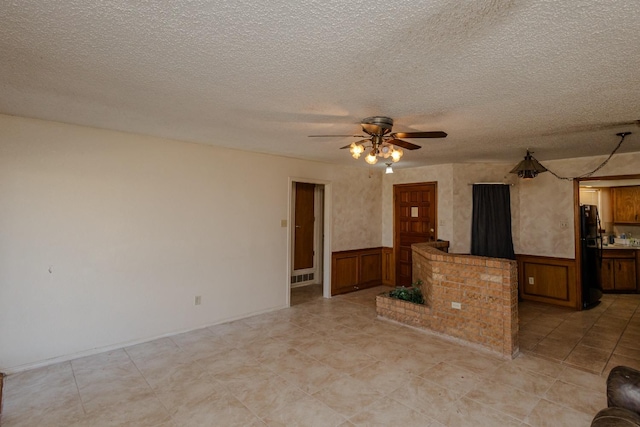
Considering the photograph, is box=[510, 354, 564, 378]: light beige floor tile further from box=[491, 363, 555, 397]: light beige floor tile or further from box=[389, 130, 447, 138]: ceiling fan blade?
box=[389, 130, 447, 138]: ceiling fan blade

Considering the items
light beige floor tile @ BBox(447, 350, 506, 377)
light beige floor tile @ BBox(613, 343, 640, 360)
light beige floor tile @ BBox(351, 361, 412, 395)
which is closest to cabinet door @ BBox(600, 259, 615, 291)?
light beige floor tile @ BBox(613, 343, 640, 360)

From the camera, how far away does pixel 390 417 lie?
2.35 metres

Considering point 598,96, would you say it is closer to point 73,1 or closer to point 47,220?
point 73,1

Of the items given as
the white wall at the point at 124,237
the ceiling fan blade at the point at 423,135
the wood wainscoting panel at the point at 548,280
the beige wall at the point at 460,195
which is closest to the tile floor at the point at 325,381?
the white wall at the point at 124,237

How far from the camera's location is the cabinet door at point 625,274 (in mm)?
5871

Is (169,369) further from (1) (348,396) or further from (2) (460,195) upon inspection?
(2) (460,195)

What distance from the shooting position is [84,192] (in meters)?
3.32

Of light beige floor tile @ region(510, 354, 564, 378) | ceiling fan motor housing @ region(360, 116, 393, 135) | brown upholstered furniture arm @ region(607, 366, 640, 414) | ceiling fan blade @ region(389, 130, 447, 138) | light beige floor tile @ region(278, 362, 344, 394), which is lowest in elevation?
light beige floor tile @ region(278, 362, 344, 394)

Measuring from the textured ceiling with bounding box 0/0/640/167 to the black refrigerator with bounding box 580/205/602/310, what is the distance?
2.25 metres

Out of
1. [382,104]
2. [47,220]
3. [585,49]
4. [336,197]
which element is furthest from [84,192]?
→ [585,49]

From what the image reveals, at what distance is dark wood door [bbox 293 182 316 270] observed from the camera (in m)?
6.39

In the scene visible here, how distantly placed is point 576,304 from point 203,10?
6241 millimetres

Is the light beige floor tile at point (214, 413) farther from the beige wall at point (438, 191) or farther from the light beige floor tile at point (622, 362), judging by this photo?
the beige wall at point (438, 191)

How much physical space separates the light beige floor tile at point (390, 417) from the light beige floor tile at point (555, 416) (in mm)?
785
